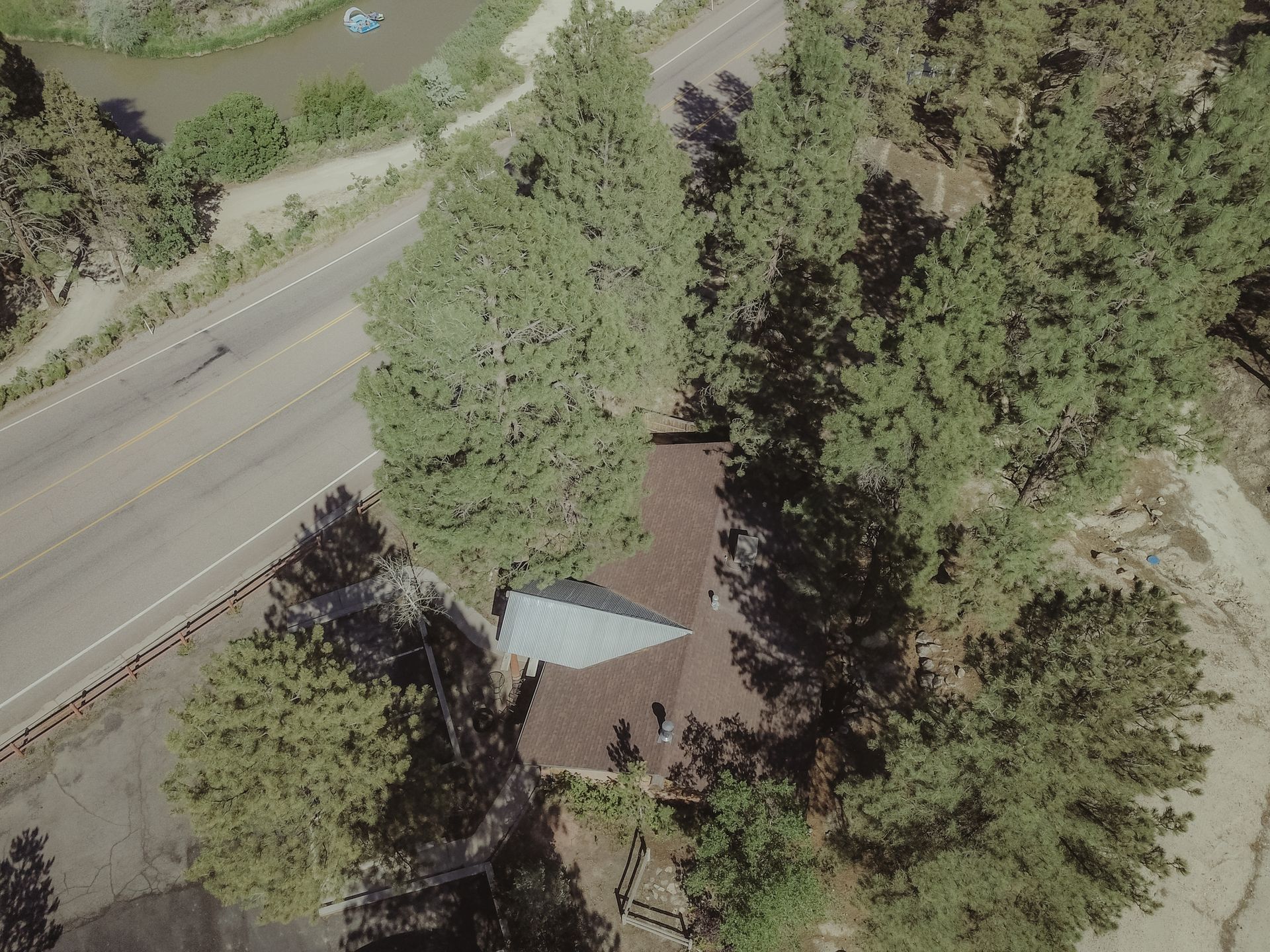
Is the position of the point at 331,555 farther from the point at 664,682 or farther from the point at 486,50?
the point at 486,50

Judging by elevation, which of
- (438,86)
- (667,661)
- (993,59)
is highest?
(993,59)

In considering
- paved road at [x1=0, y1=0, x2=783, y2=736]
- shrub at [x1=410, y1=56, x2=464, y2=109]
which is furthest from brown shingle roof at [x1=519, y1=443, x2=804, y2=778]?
shrub at [x1=410, y1=56, x2=464, y2=109]

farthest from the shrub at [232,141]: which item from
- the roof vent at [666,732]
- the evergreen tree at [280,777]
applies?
the roof vent at [666,732]

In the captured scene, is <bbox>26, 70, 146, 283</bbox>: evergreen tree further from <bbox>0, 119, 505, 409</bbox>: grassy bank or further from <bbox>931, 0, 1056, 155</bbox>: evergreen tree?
<bbox>931, 0, 1056, 155</bbox>: evergreen tree

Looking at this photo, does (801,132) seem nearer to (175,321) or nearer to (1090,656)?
(1090,656)

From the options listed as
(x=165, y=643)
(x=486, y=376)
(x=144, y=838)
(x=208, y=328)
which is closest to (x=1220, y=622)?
(x=486, y=376)

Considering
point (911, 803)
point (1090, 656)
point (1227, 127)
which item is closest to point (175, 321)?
point (911, 803)
